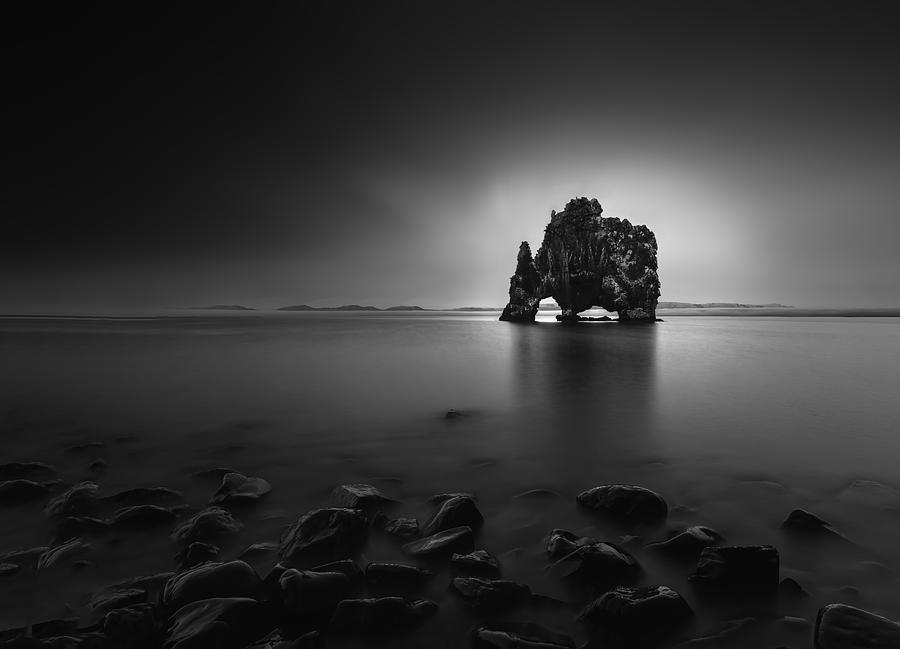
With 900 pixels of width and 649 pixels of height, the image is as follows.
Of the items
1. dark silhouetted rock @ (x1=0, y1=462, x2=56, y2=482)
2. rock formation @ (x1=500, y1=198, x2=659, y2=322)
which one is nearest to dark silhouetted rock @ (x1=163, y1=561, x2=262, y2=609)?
dark silhouetted rock @ (x1=0, y1=462, x2=56, y2=482)

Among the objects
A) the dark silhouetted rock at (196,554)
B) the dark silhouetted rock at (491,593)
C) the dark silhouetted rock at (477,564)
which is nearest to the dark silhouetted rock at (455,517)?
the dark silhouetted rock at (477,564)

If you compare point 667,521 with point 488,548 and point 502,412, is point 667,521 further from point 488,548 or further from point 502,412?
point 502,412

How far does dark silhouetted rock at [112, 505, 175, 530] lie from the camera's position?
4438 millimetres

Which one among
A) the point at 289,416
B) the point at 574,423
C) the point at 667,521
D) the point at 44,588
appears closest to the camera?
the point at 44,588

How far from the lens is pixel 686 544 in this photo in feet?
12.7

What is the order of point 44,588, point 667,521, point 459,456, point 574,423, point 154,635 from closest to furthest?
point 154,635, point 44,588, point 667,521, point 459,456, point 574,423

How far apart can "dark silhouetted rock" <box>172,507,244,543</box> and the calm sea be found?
6.7 inches

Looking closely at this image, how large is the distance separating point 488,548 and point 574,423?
5.70 m

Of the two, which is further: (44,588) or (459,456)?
(459,456)

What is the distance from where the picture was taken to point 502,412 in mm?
10445

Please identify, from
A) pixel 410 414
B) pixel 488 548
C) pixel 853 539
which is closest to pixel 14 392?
pixel 410 414

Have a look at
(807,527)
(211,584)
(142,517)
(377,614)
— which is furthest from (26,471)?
(807,527)

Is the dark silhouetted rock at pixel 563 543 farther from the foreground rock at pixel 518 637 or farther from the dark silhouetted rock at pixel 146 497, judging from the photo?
the dark silhouetted rock at pixel 146 497

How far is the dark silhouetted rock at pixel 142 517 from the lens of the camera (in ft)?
14.6
